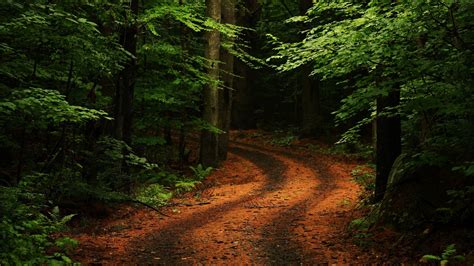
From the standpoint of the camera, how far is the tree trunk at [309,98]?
90.5 ft

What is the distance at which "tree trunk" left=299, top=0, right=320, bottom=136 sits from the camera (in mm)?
27578

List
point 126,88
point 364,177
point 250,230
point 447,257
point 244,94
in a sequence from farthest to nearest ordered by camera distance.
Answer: point 244,94 < point 364,177 < point 126,88 < point 250,230 < point 447,257

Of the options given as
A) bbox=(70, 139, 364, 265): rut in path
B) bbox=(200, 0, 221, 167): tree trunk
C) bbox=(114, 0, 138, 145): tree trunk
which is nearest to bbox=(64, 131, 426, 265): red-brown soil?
bbox=(70, 139, 364, 265): rut in path

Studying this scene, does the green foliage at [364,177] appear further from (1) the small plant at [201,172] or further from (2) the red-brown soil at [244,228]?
(1) the small plant at [201,172]

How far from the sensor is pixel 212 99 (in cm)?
1966

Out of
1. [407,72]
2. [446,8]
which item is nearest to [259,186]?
[407,72]

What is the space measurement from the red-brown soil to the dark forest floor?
0.02 meters

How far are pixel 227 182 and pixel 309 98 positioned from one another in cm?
1243

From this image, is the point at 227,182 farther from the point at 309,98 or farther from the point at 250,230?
the point at 309,98

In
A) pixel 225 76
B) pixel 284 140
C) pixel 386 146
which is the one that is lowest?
pixel 284 140

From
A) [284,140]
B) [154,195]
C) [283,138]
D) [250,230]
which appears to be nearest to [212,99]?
[154,195]

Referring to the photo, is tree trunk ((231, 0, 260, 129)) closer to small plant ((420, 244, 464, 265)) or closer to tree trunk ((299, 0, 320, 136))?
tree trunk ((299, 0, 320, 136))

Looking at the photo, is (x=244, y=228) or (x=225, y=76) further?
(x=225, y=76)

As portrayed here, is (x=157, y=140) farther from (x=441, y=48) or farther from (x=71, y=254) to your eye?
(x=441, y=48)
